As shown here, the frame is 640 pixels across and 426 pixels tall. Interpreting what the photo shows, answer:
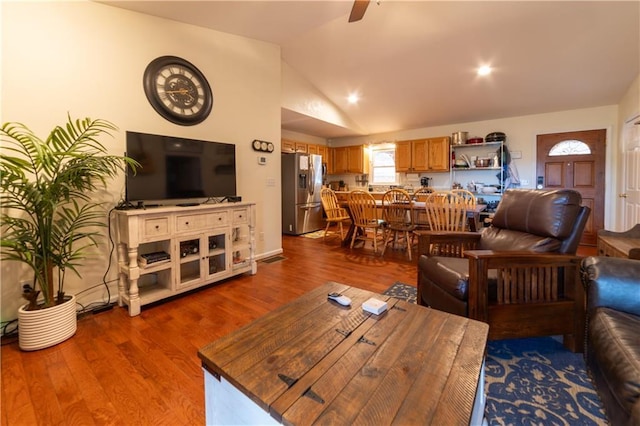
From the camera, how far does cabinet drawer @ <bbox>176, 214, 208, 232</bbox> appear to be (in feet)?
8.30

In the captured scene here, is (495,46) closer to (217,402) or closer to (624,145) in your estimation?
(624,145)

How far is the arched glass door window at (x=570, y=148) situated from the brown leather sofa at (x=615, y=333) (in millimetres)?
4443

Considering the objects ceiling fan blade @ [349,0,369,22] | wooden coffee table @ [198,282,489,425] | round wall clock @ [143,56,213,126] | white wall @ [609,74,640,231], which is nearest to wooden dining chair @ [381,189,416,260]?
ceiling fan blade @ [349,0,369,22]

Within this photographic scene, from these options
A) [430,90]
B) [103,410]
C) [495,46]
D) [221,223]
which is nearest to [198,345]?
[103,410]

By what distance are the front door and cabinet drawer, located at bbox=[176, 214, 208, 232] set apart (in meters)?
5.22

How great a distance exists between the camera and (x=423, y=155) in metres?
6.05

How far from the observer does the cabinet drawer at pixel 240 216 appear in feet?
9.96

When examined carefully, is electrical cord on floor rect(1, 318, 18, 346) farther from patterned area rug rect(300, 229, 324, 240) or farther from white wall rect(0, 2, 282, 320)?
patterned area rug rect(300, 229, 324, 240)

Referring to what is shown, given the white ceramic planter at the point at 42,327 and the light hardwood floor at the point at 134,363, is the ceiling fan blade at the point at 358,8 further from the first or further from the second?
the white ceramic planter at the point at 42,327

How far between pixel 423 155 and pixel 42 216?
19.5 ft

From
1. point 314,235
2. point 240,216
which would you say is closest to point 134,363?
point 240,216

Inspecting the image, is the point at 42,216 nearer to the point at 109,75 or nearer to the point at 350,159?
the point at 109,75

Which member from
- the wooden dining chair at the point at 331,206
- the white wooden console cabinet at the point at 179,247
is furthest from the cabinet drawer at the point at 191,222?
the wooden dining chair at the point at 331,206

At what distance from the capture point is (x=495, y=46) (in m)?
3.54
